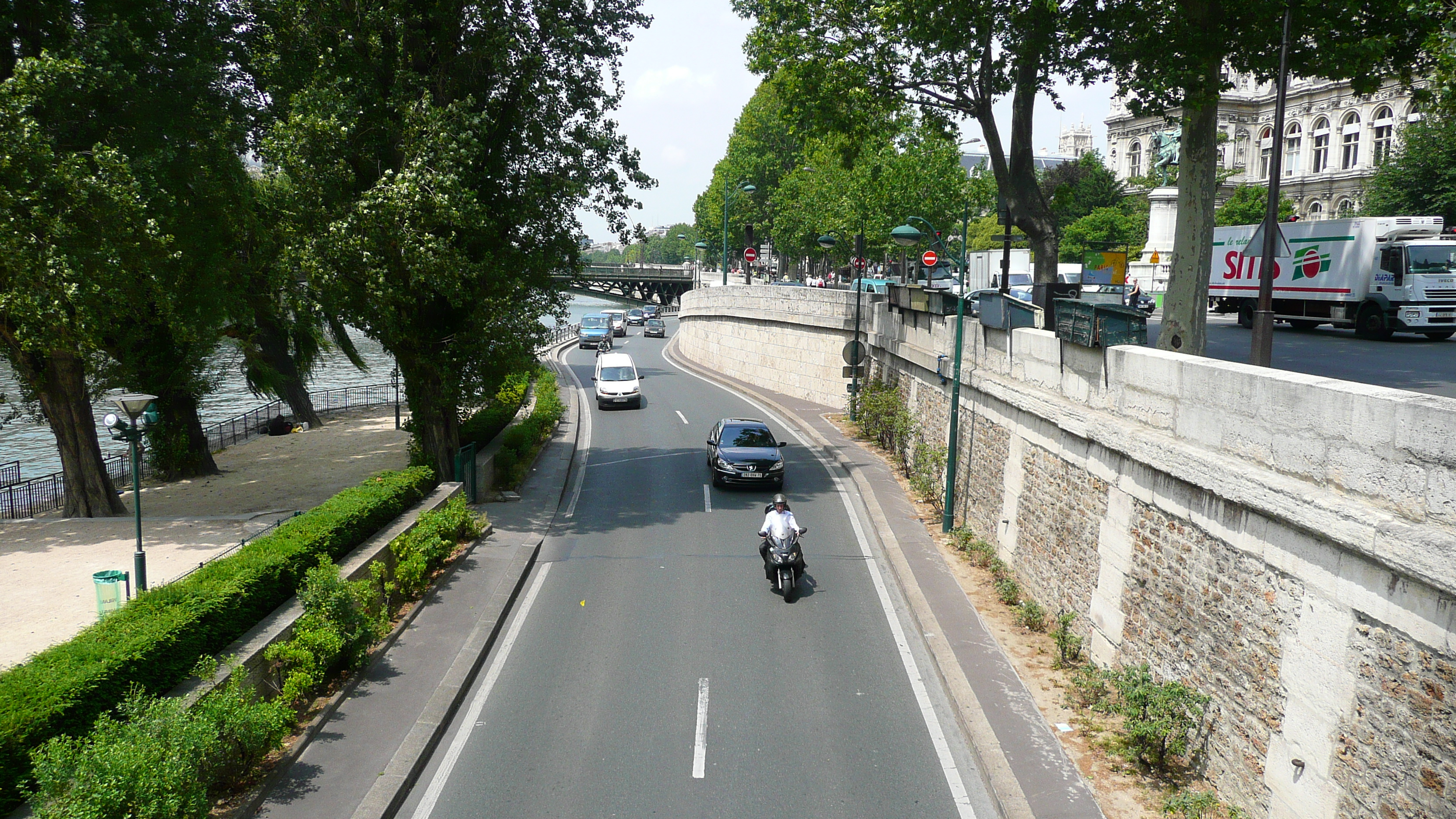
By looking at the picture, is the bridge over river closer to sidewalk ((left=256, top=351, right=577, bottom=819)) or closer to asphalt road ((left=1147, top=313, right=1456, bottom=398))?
asphalt road ((left=1147, top=313, right=1456, bottom=398))

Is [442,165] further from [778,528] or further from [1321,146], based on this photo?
[1321,146]

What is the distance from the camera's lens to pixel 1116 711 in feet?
32.2

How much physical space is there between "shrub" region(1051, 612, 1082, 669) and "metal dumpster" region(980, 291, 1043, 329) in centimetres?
538

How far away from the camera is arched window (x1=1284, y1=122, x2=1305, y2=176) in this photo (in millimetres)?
57625

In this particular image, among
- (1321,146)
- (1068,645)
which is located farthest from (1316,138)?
(1068,645)

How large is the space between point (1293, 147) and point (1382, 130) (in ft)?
22.5

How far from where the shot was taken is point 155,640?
8.35m

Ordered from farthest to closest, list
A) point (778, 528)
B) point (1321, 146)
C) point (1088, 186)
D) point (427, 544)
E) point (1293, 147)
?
point (1088, 186) < point (1293, 147) < point (1321, 146) < point (778, 528) < point (427, 544)

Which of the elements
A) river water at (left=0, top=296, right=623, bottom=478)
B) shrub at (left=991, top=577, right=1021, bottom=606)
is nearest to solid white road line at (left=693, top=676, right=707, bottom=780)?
shrub at (left=991, top=577, right=1021, bottom=606)

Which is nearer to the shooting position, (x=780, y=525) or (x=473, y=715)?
(x=473, y=715)

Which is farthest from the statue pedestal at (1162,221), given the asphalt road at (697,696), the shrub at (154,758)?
the shrub at (154,758)

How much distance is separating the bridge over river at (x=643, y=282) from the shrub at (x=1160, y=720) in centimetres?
9056

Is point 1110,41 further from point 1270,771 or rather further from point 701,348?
point 701,348

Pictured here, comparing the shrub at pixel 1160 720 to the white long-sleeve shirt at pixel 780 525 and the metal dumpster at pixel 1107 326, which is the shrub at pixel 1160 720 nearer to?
the metal dumpster at pixel 1107 326
